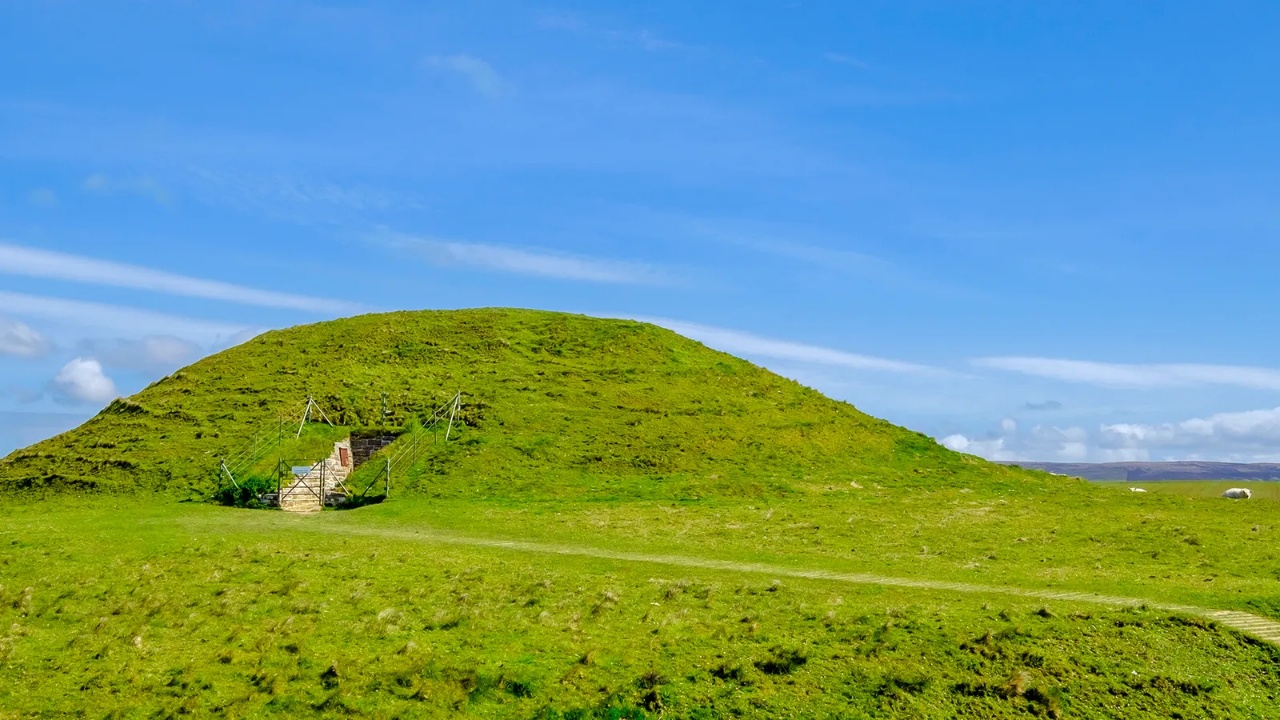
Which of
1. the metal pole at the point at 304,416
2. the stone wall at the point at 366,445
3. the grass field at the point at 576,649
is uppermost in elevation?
the metal pole at the point at 304,416

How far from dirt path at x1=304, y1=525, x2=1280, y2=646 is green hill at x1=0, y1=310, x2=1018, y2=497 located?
524 inches

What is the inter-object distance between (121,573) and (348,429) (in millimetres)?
34846

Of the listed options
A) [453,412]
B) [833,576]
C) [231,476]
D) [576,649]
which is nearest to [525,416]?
[453,412]

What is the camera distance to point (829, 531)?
4250cm

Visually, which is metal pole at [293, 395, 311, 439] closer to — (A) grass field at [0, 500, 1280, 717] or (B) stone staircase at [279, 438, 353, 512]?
(B) stone staircase at [279, 438, 353, 512]

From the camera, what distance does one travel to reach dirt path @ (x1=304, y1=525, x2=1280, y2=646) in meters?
26.3

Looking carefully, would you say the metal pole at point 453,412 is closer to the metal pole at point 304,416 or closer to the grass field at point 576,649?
the metal pole at point 304,416

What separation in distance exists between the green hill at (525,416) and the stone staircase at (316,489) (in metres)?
1.72

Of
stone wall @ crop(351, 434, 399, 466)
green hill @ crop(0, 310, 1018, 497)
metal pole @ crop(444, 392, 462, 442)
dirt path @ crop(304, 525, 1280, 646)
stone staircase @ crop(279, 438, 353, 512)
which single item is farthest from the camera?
metal pole @ crop(444, 392, 462, 442)

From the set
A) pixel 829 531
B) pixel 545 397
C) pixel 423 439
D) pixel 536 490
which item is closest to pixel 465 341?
pixel 545 397

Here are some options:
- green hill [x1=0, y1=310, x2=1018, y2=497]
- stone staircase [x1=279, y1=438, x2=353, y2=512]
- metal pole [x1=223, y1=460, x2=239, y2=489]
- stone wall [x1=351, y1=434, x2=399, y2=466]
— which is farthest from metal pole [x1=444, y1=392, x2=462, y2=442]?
metal pole [x1=223, y1=460, x2=239, y2=489]

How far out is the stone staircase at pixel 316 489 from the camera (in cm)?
5359

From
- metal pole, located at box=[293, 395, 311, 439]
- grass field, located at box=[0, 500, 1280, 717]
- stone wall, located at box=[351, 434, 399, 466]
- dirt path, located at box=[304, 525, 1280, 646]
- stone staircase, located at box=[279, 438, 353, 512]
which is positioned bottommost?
grass field, located at box=[0, 500, 1280, 717]

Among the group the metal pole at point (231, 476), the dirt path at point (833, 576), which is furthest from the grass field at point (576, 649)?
the metal pole at point (231, 476)
